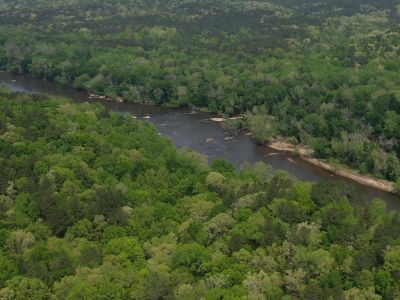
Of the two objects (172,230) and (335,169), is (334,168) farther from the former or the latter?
(172,230)

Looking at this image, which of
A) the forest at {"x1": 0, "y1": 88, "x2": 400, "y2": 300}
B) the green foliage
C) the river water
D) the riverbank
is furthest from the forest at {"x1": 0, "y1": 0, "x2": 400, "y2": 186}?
the forest at {"x1": 0, "y1": 88, "x2": 400, "y2": 300}

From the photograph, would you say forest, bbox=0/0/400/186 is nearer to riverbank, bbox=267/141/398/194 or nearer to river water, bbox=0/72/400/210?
riverbank, bbox=267/141/398/194

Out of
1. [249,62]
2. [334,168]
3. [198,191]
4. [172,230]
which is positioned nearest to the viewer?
[172,230]

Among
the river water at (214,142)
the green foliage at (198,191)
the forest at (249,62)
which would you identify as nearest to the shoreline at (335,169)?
the river water at (214,142)

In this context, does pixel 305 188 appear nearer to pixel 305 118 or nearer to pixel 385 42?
pixel 305 118

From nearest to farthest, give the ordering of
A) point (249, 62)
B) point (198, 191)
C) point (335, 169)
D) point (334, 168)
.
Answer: point (198, 191)
point (335, 169)
point (334, 168)
point (249, 62)

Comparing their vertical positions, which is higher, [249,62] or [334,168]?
[249,62]

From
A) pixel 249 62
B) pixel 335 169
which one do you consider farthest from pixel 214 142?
pixel 249 62
